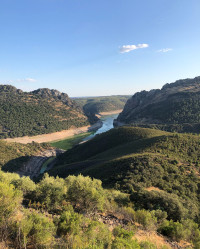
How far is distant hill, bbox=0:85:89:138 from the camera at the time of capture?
113950 mm

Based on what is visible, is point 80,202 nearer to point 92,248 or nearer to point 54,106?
point 92,248

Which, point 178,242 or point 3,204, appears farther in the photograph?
point 178,242

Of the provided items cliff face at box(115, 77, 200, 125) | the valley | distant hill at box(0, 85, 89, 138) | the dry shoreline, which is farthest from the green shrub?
distant hill at box(0, 85, 89, 138)

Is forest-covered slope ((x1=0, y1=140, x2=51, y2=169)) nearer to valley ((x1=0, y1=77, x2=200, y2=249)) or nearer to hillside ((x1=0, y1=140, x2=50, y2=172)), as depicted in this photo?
hillside ((x1=0, y1=140, x2=50, y2=172))

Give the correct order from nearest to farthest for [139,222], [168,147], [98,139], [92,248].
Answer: [92,248] < [139,222] < [168,147] < [98,139]

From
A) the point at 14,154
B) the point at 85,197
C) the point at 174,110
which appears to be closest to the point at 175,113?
the point at 174,110

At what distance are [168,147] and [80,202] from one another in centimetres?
3322

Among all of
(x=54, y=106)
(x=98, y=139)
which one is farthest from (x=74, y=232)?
(x=54, y=106)

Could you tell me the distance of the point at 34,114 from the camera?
136625 mm

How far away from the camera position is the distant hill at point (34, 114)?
4486 inches

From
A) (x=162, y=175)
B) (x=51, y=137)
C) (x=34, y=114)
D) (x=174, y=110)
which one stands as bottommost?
(x=51, y=137)

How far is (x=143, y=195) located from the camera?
21.0 metres

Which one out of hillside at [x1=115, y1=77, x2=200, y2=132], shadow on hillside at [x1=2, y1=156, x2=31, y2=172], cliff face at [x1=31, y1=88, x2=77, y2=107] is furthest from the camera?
cliff face at [x1=31, y1=88, x2=77, y2=107]

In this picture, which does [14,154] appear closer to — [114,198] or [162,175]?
[114,198]
